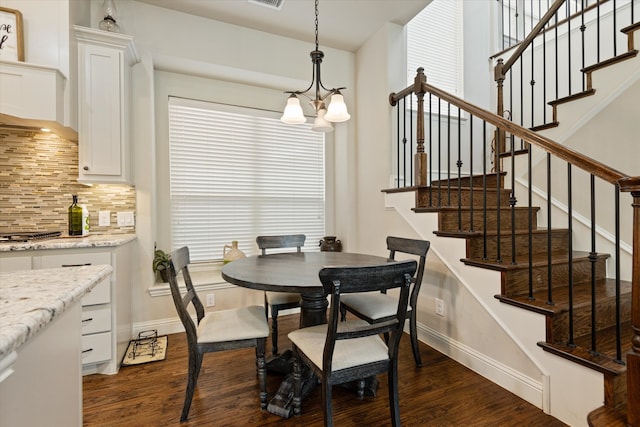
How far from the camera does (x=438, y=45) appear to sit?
4055 millimetres

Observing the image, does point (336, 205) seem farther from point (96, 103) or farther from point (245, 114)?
point (96, 103)

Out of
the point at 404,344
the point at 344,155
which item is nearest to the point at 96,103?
the point at 344,155

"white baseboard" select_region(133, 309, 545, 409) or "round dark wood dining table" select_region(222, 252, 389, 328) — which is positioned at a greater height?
"round dark wood dining table" select_region(222, 252, 389, 328)

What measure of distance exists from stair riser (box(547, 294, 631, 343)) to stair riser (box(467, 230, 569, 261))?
0.52 meters

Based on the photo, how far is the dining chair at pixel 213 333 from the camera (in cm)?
171

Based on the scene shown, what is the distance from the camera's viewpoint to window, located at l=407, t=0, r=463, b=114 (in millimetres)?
3908

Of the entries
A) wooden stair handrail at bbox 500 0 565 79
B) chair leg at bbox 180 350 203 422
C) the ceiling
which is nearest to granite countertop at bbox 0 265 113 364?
chair leg at bbox 180 350 203 422

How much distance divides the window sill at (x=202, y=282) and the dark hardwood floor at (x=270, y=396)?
0.67 metres

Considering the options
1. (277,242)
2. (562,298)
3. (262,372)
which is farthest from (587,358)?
(277,242)

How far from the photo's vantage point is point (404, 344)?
2.70 metres

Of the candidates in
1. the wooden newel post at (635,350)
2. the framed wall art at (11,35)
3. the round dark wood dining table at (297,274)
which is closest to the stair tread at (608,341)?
the wooden newel post at (635,350)

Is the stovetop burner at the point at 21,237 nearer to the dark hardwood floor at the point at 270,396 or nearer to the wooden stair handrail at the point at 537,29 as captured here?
the dark hardwood floor at the point at 270,396

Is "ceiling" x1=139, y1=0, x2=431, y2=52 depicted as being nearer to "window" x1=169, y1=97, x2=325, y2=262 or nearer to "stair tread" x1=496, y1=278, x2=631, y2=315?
"window" x1=169, y1=97, x2=325, y2=262

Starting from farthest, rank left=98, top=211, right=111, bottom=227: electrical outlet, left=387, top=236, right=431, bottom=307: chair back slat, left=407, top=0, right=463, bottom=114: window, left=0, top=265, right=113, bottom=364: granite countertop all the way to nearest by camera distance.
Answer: left=407, top=0, right=463, bottom=114: window < left=98, top=211, right=111, bottom=227: electrical outlet < left=387, top=236, right=431, bottom=307: chair back slat < left=0, top=265, right=113, bottom=364: granite countertop
